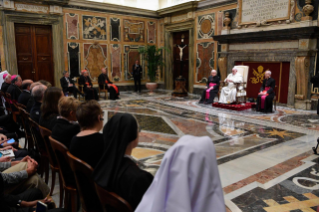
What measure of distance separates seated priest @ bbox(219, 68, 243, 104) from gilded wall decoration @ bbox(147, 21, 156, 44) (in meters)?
5.44

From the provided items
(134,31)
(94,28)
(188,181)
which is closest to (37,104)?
(188,181)

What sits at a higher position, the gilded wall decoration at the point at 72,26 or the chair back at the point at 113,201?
the gilded wall decoration at the point at 72,26

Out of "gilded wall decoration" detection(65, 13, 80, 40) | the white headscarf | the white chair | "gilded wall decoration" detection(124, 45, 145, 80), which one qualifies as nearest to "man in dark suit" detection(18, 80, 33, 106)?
the white headscarf

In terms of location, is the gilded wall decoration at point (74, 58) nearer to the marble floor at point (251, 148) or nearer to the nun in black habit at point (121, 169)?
the marble floor at point (251, 148)

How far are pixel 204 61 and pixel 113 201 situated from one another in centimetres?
940

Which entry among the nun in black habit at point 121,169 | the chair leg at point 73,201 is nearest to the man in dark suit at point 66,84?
the chair leg at point 73,201

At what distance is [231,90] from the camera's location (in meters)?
7.54

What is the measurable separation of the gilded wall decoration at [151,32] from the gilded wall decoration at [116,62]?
5.22 feet

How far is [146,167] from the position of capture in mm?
3445

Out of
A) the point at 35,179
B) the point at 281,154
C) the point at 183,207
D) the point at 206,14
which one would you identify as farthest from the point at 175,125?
the point at 206,14

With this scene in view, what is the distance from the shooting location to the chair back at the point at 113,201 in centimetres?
120

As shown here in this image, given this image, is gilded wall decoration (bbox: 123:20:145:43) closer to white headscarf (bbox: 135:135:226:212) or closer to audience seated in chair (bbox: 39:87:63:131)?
audience seated in chair (bbox: 39:87:63:131)

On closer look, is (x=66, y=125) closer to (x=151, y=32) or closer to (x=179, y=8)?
(x=179, y=8)

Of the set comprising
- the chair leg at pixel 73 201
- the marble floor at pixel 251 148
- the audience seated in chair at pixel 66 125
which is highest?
the audience seated in chair at pixel 66 125
